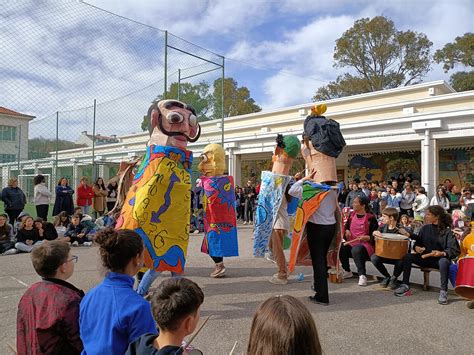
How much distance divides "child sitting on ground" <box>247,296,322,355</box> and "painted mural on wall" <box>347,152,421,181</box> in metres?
15.5

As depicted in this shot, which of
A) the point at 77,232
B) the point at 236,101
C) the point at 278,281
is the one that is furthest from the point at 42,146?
the point at 236,101

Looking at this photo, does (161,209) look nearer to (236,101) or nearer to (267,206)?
(267,206)

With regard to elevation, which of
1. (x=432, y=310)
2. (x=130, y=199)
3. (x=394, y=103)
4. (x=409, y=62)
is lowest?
(x=432, y=310)

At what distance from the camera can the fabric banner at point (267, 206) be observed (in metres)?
5.63

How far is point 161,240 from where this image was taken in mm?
3926

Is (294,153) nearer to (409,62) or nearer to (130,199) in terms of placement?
(130,199)

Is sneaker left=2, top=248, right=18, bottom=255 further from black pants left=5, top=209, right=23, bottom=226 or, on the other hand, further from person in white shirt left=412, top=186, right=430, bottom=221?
person in white shirt left=412, top=186, right=430, bottom=221

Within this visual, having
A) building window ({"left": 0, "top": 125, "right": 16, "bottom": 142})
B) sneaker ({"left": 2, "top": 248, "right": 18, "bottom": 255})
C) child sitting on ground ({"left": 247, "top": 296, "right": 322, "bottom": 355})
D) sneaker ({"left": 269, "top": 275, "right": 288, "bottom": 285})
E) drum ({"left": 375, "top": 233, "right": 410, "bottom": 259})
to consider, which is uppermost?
building window ({"left": 0, "top": 125, "right": 16, "bottom": 142})

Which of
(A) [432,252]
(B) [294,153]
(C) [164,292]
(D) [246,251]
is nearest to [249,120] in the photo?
(D) [246,251]

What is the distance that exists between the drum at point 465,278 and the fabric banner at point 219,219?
2.71 m

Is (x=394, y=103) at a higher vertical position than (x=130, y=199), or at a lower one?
higher

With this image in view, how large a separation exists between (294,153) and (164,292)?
4.45 meters

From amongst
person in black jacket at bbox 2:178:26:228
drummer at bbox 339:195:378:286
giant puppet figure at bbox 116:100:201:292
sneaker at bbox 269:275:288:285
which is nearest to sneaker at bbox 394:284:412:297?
drummer at bbox 339:195:378:286

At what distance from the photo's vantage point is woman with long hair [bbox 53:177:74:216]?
10.0m
